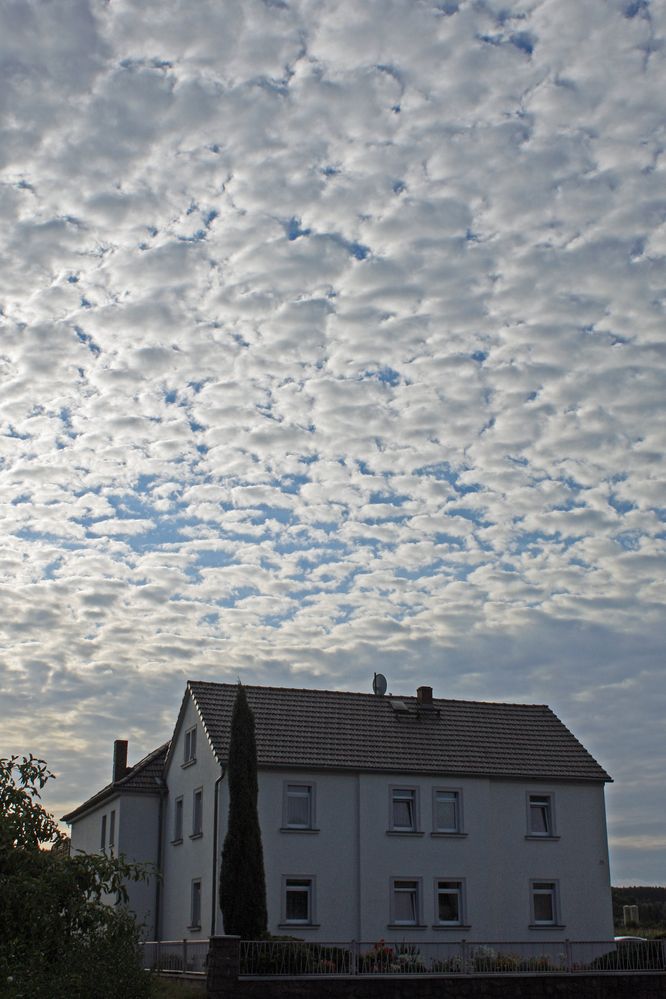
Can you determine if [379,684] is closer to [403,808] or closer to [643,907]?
[403,808]

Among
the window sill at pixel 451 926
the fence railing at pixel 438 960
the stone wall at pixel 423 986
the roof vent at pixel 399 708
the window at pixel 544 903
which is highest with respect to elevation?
the roof vent at pixel 399 708

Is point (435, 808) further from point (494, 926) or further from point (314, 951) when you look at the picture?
point (314, 951)

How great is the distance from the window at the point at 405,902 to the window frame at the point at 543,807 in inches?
165

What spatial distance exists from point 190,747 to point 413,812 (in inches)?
294

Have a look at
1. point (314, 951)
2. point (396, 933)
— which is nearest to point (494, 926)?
point (396, 933)

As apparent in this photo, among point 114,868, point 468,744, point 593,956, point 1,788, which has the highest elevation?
point 468,744

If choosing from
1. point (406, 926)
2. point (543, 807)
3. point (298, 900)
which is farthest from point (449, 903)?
point (298, 900)

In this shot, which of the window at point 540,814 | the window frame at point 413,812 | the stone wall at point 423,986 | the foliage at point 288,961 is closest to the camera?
the stone wall at point 423,986

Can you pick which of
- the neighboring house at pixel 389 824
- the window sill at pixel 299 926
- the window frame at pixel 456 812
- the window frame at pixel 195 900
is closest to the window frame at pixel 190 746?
the neighboring house at pixel 389 824

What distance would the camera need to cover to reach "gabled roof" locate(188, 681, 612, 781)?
3319cm

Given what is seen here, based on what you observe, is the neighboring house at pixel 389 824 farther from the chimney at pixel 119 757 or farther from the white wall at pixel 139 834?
the chimney at pixel 119 757

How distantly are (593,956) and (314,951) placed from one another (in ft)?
24.7

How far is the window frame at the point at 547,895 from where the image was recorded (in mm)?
33250

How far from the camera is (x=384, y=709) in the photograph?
36.3 m
